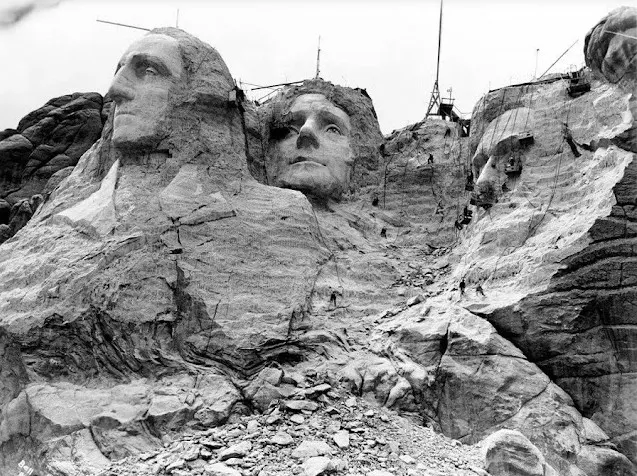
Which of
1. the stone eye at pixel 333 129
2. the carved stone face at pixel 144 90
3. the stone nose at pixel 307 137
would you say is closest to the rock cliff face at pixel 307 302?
the carved stone face at pixel 144 90

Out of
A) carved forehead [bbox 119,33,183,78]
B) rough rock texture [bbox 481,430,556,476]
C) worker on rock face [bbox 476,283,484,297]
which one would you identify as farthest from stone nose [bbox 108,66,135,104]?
rough rock texture [bbox 481,430,556,476]

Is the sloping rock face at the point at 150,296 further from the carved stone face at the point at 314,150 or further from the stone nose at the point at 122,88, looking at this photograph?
the carved stone face at the point at 314,150

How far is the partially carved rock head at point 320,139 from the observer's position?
19625 millimetres

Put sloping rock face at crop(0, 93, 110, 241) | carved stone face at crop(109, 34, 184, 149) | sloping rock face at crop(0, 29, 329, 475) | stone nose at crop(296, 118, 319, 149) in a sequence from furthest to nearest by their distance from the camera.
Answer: sloping rock face at crop(0, 93, 110, 241) < stone nose at crop(296, 118, 319, 149) < carved stone face at crop(109, 34, 184, 149) < sloping rock face at crop(0, 29, 329, 475)

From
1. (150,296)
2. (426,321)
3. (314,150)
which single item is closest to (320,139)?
(314,150)

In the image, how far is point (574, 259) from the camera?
1488cm

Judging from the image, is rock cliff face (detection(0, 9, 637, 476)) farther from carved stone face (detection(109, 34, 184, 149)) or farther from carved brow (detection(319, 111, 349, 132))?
carved brow (detection(319, 111, 349, 132))

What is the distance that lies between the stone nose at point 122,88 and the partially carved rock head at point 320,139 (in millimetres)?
3254

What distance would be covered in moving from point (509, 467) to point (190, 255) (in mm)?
6654

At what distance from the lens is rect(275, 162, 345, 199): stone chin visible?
19453 millimetres

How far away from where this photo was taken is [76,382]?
15.3 metres

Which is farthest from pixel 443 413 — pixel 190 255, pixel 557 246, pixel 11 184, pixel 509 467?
pixel 11 184

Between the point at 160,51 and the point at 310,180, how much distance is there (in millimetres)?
3936

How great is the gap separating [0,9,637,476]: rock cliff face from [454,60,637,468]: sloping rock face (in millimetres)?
33
